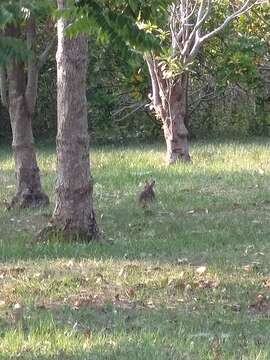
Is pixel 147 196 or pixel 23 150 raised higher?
pixel 23 150

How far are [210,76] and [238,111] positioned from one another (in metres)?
1.21

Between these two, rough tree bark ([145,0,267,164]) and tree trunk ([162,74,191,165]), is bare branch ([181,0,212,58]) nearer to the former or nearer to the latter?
rough tree bark ([145,0,267,164])

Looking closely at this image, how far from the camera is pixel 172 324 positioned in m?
5.88

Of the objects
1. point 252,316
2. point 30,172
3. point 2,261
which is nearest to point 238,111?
point 30,172

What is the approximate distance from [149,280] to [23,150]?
15.1 feet

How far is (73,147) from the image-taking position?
875 cm

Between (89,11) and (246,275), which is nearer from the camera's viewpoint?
(89,11)

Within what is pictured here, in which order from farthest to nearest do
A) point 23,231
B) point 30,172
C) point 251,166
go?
point 251,166
point 30,172
point 23,231

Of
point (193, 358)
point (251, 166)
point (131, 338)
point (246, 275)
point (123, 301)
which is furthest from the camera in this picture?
point (251, 166)

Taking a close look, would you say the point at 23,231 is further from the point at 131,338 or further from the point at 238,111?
the point at 238,111

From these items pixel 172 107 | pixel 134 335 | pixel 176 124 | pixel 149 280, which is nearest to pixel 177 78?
pixel 172 107

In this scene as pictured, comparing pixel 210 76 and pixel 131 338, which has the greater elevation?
pixel 210 76

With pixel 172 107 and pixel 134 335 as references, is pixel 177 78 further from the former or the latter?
pixel 134 335

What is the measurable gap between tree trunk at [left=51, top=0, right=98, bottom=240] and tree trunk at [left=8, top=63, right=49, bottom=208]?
257 cm
